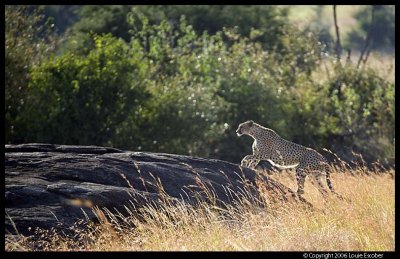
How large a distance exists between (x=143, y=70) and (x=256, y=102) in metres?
2.90

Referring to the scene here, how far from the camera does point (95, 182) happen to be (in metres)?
11.0

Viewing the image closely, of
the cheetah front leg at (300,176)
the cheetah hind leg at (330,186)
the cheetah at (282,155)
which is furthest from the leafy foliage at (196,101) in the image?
the cheetah hind leg at (330,186)

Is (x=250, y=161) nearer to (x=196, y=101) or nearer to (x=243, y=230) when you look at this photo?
(x=243, y=230)

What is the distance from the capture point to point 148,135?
2359cm

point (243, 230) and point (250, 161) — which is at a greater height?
point (243, 230)

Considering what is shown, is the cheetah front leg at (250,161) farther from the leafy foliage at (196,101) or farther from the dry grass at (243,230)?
the leafy foliage at (196,101)

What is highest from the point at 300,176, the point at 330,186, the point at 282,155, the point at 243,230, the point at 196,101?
the point at 243,230

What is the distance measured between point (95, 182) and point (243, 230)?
1891mm

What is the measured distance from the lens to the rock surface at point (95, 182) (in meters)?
10.1

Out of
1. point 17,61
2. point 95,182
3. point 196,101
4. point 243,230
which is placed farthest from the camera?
point 196,101

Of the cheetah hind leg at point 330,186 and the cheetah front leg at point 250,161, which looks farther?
the cheetah front leg at point 250,161

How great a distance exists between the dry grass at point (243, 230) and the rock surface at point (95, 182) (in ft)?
0.74

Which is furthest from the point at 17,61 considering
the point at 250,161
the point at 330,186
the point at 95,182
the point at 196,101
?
the point at 95,182
